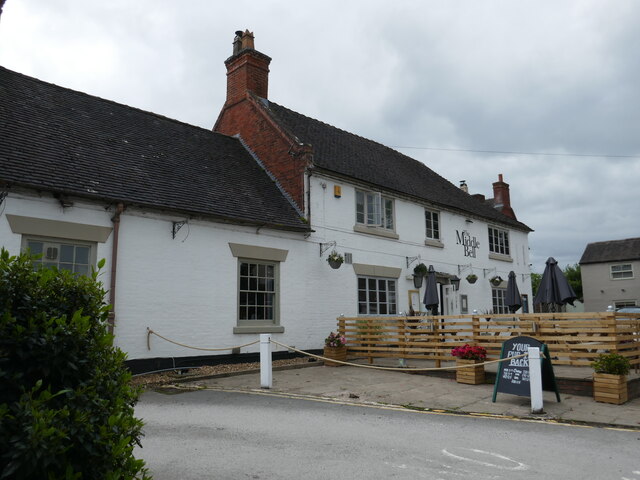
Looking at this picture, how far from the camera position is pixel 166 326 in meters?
12.1

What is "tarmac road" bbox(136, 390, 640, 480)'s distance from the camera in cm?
506

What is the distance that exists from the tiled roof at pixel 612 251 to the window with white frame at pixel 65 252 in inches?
1652

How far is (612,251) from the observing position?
4253 centimetres

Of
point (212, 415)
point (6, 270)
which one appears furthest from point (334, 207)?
point (6, 270)

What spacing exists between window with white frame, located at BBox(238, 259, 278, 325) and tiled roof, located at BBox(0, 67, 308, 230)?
4.45ft

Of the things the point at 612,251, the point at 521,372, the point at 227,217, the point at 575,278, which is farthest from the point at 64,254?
the point at 575,278

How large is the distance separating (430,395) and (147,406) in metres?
5.12

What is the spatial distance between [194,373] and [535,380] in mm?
7508

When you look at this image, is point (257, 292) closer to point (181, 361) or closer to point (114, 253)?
point (181, 361)

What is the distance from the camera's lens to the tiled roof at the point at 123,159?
11.1 metres

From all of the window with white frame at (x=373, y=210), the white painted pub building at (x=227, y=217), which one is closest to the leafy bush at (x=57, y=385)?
the white painted pub building at (x=227, y=217)

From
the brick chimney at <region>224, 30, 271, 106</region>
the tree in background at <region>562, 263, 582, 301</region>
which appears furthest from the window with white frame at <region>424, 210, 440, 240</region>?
the tree in background at <region>562, 263, 582, 301</region>

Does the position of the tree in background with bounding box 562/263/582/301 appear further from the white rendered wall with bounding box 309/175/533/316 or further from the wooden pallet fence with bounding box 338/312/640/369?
the wooden pallet fence with bounding box 338/312/640/369

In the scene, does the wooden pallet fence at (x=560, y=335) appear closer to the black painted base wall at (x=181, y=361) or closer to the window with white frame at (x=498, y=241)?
the black painted base wall at (x=181, y=361)
